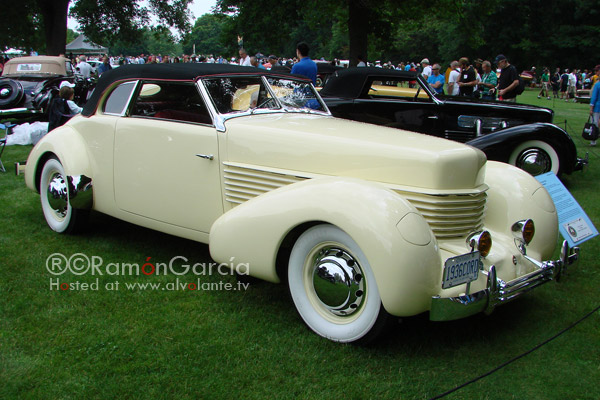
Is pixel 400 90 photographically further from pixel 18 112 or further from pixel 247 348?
pixel 247 348

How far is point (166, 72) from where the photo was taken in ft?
14.3

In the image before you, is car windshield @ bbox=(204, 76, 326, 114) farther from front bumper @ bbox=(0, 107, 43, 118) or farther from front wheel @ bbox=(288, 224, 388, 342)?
front bumper @ bbox=(0, 107, 43, 118)

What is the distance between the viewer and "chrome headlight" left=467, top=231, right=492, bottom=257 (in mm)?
3088

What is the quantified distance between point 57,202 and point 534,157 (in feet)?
20.2

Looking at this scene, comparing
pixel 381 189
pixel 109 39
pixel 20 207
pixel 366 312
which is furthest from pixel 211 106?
pixel 109 39

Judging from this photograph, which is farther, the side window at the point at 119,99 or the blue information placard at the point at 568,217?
the side window at the point at 119,99

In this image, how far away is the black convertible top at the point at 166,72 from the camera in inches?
167

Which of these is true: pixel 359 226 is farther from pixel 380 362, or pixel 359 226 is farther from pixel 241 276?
pixel 241 276

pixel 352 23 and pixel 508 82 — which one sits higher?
pixel 352 23

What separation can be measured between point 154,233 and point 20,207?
1.92 metres

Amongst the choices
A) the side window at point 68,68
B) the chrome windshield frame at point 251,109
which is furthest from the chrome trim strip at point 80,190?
the side window at point 68,68

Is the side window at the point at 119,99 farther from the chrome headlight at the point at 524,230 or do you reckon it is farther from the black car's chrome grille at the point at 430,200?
the chrome headlight at the point at 524,230

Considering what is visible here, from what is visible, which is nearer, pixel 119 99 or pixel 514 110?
pixel 119 99

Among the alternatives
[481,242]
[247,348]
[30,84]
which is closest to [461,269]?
[481,242]
